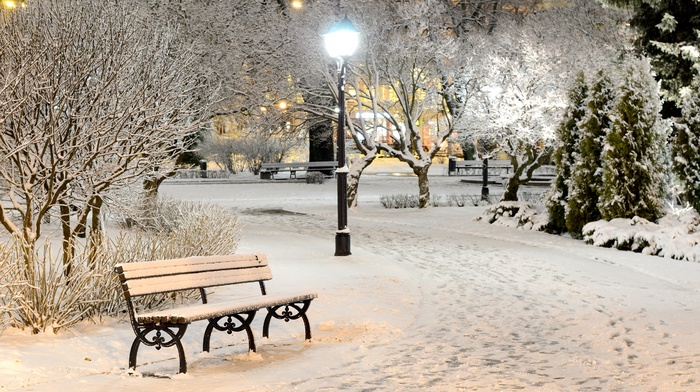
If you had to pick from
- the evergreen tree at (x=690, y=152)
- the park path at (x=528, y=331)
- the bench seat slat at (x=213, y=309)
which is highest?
the evergreen tree at (x=690, y=152)

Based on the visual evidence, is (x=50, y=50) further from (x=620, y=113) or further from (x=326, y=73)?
(x=326, y=73)

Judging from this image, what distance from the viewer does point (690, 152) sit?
17.3 m

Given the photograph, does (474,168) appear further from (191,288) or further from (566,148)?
(191,288)

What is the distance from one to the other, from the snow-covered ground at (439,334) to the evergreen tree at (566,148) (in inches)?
133

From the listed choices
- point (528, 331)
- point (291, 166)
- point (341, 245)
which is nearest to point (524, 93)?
point (341, 245)

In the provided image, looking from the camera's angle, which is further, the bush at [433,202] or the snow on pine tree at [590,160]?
the bush at [433,202]

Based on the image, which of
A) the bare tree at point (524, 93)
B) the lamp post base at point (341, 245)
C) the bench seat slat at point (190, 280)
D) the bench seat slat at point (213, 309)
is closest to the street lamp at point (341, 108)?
the lamp post base at point (341, 245)

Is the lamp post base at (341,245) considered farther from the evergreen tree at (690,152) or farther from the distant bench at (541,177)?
→ the distant bench at (541,177)

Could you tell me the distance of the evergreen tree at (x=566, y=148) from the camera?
2100cm

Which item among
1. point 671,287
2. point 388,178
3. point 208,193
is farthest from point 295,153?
point 671,287

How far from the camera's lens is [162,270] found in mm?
7871

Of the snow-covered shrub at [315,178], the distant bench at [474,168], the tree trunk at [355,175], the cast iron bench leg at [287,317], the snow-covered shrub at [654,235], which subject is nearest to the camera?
the cast iron bench leg at [287,317]

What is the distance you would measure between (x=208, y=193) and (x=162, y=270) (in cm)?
3069

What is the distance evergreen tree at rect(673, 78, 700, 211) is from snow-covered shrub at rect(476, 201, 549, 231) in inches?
180
